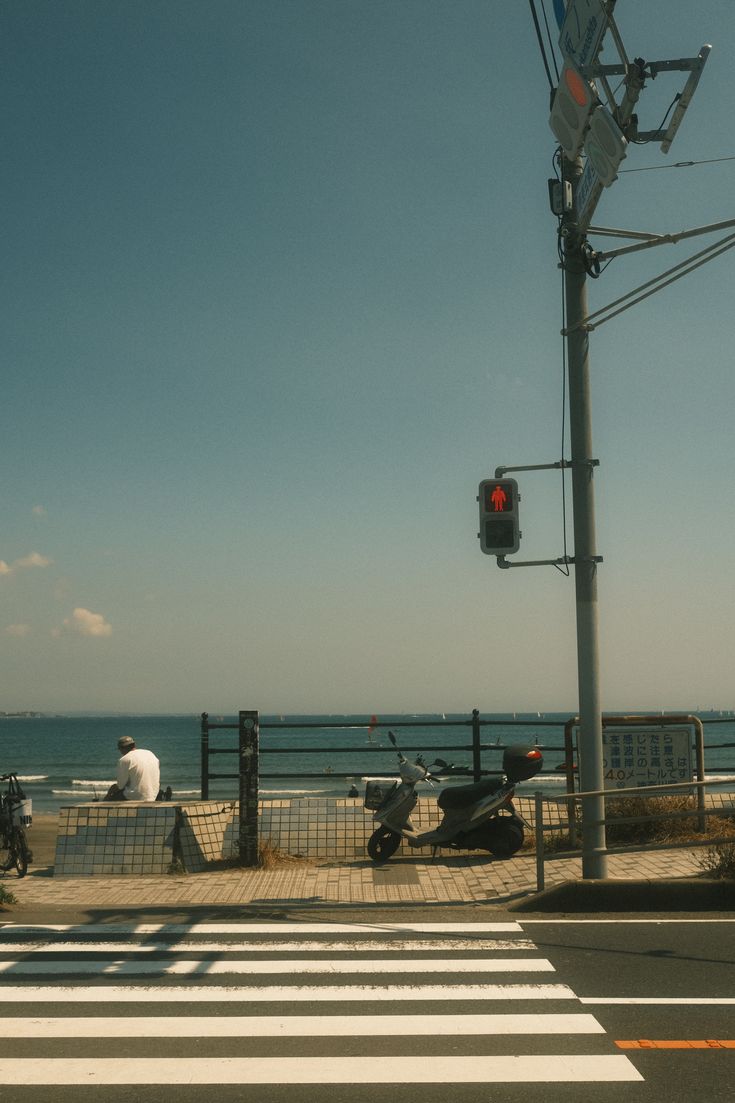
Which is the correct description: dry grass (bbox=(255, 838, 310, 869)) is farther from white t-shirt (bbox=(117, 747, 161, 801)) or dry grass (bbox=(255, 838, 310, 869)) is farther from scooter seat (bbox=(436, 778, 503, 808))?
scooter seat (bbox=(436, 778, 503, 808))

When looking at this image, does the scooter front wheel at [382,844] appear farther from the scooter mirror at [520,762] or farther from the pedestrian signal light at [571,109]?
the pedestrian signal light at [571,109]

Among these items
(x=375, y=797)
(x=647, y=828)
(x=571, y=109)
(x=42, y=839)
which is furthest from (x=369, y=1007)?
(x=42, y=839)

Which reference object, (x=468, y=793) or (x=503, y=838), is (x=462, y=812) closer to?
(x=468, y=793)

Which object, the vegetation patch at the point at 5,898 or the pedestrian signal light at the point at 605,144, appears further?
the vegetation patch at the point at 5,898

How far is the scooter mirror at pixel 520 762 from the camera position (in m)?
→ 11.6

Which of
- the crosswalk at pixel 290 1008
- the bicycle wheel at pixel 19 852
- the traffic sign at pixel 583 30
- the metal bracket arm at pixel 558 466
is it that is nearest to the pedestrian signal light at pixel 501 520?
the metal bracket arm at pixel 558 466

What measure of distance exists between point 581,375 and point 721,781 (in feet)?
16.3

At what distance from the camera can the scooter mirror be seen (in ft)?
38.2

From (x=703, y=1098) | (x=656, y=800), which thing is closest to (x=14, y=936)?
(x=703, y=1098)

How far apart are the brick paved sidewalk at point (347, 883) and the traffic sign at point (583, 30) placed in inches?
309

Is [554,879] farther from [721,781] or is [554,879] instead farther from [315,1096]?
[315,1096]

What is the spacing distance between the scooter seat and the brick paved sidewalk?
72 cm

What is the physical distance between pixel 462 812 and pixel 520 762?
0.91 meters

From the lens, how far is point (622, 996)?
661cm
